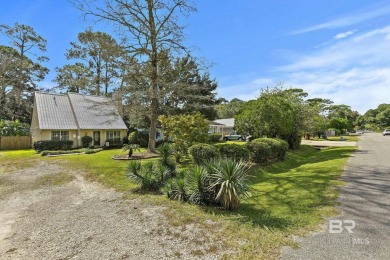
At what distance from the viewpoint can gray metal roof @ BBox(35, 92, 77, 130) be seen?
23.2 meters

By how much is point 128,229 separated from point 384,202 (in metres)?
5.69

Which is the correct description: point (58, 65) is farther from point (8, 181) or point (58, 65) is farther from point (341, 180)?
point (341, 180)

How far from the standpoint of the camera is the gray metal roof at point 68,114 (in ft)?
77.0

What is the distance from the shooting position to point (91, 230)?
15.5 ft

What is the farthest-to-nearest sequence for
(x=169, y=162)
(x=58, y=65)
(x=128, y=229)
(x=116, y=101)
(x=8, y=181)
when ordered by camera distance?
(x=58, y=65) < (x=116, y=101) < (x=8, y=181) < (x=169, y=162) < (x=128, y=229)

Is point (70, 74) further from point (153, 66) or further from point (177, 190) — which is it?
point (177, 190)

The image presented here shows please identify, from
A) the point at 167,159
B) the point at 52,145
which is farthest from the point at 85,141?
the point at 167,159

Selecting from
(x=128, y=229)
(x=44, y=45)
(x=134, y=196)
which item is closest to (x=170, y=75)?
(x=134, y=196)

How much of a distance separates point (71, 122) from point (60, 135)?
1723 mm

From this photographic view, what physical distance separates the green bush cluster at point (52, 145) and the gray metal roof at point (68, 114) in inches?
63.9

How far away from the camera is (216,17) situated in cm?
1420

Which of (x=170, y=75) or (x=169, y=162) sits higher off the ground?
(x=170, y=75)

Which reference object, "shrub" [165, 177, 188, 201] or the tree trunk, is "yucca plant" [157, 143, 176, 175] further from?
the tree trunk

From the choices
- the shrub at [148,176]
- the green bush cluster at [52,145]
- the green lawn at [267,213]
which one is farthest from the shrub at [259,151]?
the green bush cluster at [52,145]
